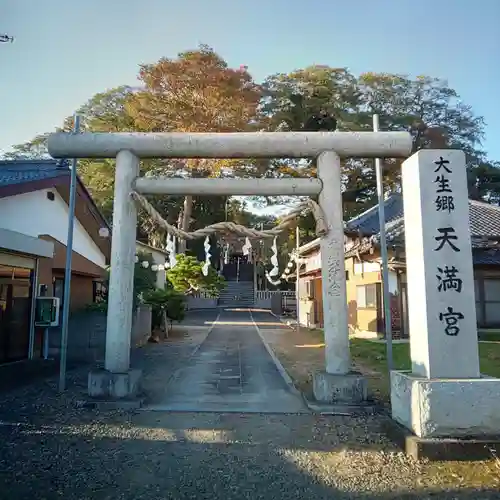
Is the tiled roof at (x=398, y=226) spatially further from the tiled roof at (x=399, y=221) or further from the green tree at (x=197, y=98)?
the green tree at (x=197, y=98)

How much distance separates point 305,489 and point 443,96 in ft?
102

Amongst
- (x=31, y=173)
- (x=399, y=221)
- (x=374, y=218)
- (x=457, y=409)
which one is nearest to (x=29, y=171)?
(x=31, y=173)

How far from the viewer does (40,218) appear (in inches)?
512

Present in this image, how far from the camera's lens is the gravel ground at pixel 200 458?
163 inches

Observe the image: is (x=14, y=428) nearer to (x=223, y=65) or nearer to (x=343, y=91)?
(x=223, y=65)

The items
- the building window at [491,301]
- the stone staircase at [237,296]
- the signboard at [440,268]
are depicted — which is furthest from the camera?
the stone staircase at [237,296]

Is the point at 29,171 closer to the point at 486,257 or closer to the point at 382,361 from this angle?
the point at 382,361

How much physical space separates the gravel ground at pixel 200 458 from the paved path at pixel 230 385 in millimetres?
554

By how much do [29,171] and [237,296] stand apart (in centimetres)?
3042

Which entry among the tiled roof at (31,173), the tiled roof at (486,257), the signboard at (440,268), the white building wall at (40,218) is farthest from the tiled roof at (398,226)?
A: the white building wall at (40,218)

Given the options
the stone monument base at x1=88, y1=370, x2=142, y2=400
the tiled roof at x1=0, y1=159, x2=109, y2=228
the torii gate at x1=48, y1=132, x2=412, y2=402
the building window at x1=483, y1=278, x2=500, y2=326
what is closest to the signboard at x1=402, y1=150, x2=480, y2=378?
the torii gate at x1=48, y1=132, x2=412, y2=402

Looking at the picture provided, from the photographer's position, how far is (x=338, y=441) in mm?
5488

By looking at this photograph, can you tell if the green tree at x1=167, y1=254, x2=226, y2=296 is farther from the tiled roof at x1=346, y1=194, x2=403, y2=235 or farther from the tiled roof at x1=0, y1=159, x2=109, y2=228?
the tiled roof at x1=0, y1=159, x2=109, y2=228

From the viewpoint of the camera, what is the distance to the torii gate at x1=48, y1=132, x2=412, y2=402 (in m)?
7.24
